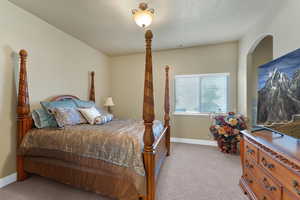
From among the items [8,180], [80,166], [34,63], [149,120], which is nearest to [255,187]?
[149,120]

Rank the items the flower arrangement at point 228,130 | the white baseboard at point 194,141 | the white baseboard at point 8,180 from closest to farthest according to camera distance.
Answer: the white baseboard at point 8,180, the flower arrangement at point 228,130, the white baseboard at point 194,141

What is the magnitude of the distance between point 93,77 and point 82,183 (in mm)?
Result: 2537

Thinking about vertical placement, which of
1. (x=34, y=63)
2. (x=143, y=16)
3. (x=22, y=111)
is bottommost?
(x=22, y=111)

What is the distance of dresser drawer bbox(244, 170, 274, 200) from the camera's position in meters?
1.33

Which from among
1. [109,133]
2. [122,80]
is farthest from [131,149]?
[122,80]

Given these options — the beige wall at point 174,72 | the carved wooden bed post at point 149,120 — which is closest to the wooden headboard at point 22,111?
the carved wooden bed post at point 149,120

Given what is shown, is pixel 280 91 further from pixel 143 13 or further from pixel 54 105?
pixel 54 105

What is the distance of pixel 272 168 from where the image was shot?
3.87 feet

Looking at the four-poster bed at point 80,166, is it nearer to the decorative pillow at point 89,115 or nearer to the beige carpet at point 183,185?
the beige carpet at point 183,185

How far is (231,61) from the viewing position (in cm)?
345

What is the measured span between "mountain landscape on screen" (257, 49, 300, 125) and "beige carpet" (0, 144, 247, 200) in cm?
106

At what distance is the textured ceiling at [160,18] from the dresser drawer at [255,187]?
2332 millimetres

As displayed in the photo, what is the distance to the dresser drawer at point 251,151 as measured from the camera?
1.48 meters

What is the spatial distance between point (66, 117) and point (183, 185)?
6.66 feet
